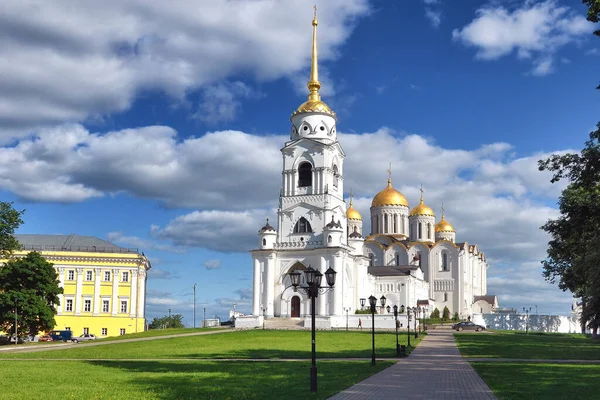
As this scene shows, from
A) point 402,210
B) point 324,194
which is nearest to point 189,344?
point 324,194

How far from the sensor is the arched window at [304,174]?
76.7 metres

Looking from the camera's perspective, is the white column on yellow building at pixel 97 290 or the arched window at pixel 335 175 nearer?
the white column on yellow building at pixel 97 290

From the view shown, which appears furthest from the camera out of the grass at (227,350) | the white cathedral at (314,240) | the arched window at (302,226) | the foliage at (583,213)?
the arched window at (302,226)

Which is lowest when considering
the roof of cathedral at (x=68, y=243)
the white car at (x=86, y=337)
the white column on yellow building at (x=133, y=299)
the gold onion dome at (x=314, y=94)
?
the white car at (x=86, y=337)

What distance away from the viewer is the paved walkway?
58.3ft

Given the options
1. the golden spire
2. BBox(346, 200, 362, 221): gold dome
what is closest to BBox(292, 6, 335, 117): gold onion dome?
the golden spire

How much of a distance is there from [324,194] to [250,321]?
51.2 feet

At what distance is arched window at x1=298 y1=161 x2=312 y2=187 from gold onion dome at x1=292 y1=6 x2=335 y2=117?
613cm

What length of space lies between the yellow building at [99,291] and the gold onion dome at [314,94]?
2446 centimetres

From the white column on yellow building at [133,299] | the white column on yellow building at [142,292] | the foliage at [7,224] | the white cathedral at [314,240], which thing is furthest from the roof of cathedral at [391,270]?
the foliage at [7,224]

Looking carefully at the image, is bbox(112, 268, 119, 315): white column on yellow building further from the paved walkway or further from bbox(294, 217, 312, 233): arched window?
the paved walkway

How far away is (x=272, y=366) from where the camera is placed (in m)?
26.9

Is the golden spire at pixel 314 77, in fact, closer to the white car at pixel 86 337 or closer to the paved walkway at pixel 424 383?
the white car at pixel 86 337

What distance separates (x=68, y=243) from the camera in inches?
3093
